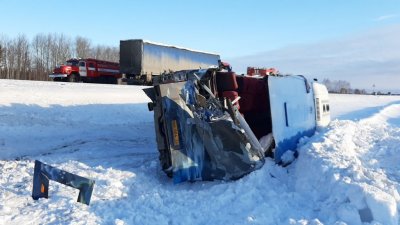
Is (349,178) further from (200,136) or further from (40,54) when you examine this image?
(40,54)

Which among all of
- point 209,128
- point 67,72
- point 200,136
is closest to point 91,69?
point 67,72

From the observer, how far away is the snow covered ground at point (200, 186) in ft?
16.5

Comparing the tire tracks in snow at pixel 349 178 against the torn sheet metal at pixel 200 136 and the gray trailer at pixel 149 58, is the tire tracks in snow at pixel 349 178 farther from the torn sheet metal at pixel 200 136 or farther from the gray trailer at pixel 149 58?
the gray trailer at pixel 149 58

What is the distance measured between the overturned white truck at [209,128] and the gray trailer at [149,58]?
54.3 feet

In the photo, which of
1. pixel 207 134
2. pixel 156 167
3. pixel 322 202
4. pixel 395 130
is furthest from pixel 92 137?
pixel 395 130

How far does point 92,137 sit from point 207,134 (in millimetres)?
5156

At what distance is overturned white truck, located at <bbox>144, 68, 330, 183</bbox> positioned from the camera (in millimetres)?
6379

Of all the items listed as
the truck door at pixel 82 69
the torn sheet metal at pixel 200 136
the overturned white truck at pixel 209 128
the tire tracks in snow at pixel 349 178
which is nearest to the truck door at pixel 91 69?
the truck door at pixel 82 69

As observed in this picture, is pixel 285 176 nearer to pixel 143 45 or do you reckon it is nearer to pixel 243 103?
pixel 243 103

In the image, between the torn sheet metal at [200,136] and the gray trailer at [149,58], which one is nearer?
the torn sheet metal at [200,136]

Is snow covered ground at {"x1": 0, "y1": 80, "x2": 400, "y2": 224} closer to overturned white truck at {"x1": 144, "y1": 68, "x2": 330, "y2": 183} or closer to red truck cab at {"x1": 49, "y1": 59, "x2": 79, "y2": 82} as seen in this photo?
overturned white truck at {"x1": 144, "y1": 68, "x2": 330, "y2": 183}

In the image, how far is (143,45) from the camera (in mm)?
24219

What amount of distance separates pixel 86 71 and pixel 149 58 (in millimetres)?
10844

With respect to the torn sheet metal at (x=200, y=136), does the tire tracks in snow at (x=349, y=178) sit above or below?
below
